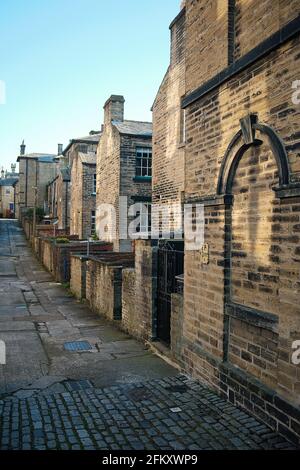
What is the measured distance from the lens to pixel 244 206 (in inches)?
221

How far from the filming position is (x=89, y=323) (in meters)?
11.7

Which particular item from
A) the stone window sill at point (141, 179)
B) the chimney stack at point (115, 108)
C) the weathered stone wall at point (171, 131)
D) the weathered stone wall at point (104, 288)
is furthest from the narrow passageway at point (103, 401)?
the chimney stack at point (115, 108)

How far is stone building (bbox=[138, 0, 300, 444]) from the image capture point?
4.48 metres

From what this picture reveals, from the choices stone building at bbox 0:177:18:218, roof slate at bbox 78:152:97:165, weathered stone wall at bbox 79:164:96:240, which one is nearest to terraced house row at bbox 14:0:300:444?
weathered stone wall at bbox 79:164:96:240

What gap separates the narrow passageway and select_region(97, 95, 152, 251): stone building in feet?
35.2

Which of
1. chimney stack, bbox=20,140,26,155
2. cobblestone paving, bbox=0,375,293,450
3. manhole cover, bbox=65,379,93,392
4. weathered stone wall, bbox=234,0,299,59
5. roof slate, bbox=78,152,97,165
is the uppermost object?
chimney stack, bbox=20,140,26,155

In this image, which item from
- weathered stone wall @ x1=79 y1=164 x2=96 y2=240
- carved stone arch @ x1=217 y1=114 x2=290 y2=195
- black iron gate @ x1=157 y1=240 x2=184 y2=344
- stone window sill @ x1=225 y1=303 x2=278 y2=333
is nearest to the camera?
carved stone arch @ x1=217 y1=114 x2=290 y2=195

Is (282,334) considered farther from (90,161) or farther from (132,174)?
(90,161)

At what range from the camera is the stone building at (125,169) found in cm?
2052

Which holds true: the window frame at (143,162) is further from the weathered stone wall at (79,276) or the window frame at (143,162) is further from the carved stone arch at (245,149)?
the carved stone arch at (245,149)

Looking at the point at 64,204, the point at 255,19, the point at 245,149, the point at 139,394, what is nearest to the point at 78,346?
the point at 139,394

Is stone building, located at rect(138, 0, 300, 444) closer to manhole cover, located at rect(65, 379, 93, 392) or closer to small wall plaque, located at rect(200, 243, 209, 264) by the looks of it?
small wall plaque, located at rect(200, 243, 209, 264)

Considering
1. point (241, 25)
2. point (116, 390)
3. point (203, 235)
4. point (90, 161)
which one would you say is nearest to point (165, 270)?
point (203, 235)

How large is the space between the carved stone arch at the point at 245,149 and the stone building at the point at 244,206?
0.01 meters
